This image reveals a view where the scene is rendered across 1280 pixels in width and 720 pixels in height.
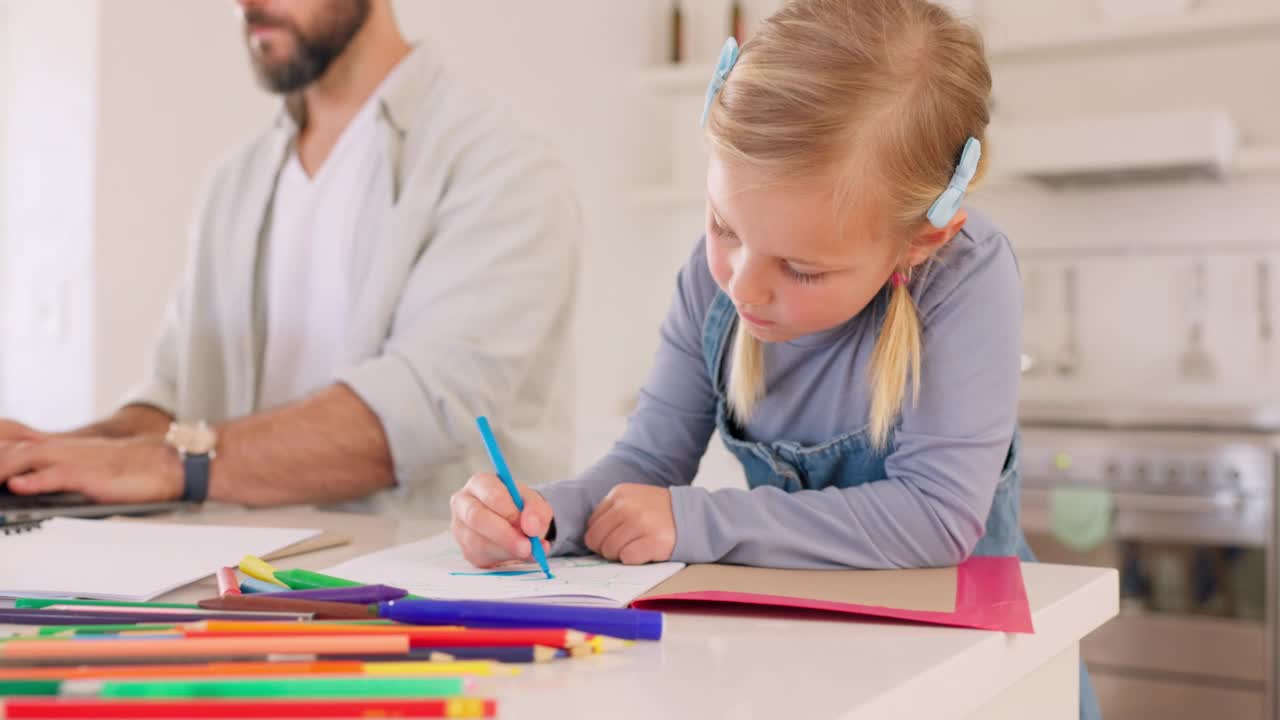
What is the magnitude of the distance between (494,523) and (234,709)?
16.2 inches

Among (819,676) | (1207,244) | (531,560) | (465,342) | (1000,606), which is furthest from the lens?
(1207,244)

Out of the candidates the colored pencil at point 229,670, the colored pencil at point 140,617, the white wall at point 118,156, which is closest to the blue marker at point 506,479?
the colored pencil at point 140,617

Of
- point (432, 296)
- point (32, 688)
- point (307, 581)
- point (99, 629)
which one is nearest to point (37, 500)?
point (432, 296)

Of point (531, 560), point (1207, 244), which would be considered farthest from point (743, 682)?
point (1207, 244)

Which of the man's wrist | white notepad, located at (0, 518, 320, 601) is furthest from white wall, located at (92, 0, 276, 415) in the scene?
white notepad, located at (0, 518, 320, 601)

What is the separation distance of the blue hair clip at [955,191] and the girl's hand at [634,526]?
269mm

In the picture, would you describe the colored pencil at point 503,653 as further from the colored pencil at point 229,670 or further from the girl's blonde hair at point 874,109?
the girl's blonde hair at point 874,109

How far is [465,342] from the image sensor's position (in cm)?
151

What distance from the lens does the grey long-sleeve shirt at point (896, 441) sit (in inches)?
33.8

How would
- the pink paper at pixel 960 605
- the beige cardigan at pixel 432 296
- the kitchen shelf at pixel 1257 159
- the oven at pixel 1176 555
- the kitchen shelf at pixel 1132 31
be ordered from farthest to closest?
the kitchen shelf at pixel 1132 31 → the kitchen shelf at pixel 1257 159 → the oven at pixel 1176 555 → the beige cardigan at pixel 432 296 → the pink paper at pixel 960 605

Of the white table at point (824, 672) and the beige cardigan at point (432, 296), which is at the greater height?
the beige cardigan at point (432, 296)

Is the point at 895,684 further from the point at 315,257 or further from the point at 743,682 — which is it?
the point at 315,257

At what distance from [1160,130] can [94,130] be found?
7.71 ft

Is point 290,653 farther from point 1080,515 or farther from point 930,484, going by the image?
point 1080,515
